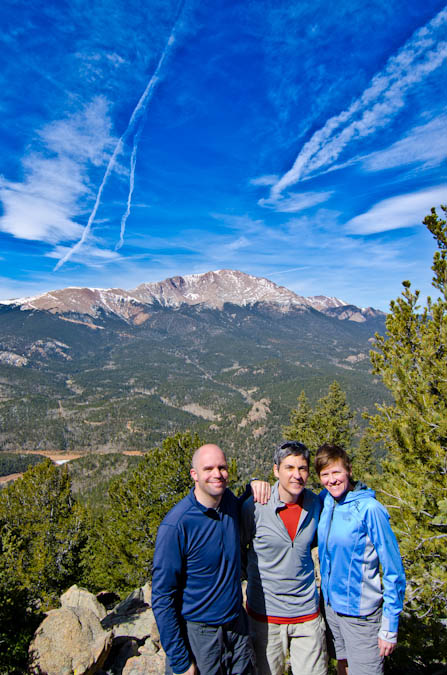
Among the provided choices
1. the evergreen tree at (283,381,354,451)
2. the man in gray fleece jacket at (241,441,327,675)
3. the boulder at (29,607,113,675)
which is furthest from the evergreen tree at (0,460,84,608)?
the man in gray fleece jacket at (241,441,327,675)

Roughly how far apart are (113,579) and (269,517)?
21.5 metres

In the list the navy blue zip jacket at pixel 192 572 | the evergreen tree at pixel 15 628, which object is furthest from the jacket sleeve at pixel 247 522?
the evergreen tree at pixel 15 628

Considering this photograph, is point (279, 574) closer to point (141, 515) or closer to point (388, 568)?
point (388, 568)

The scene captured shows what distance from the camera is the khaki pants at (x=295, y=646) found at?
4.43 m

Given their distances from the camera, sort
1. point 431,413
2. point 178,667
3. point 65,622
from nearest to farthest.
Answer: point 178,667, point 431,413, point 65,622

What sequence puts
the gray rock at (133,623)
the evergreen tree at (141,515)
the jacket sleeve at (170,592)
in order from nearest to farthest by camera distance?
the jacket sleeve at (170,592) → the gray rock at (133,623) → the evergreen tree at (141,515)

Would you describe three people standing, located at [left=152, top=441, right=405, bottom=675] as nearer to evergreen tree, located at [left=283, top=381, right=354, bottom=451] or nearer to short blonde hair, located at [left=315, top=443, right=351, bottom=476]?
short blonde hair, located at [left=315, top=443, right=351, bottom=476]

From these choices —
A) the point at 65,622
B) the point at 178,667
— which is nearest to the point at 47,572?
the point at 65,622

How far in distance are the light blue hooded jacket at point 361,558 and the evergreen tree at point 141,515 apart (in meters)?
15.4

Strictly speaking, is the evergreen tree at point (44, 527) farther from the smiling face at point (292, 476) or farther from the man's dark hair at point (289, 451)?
the man's dark hair at point (289, 451)

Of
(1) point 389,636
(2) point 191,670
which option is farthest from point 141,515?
(1) point 389,636

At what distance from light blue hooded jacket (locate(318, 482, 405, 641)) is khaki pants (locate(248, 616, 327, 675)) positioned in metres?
0.50

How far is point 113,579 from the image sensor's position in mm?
20312

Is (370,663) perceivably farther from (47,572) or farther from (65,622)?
(47,572)
